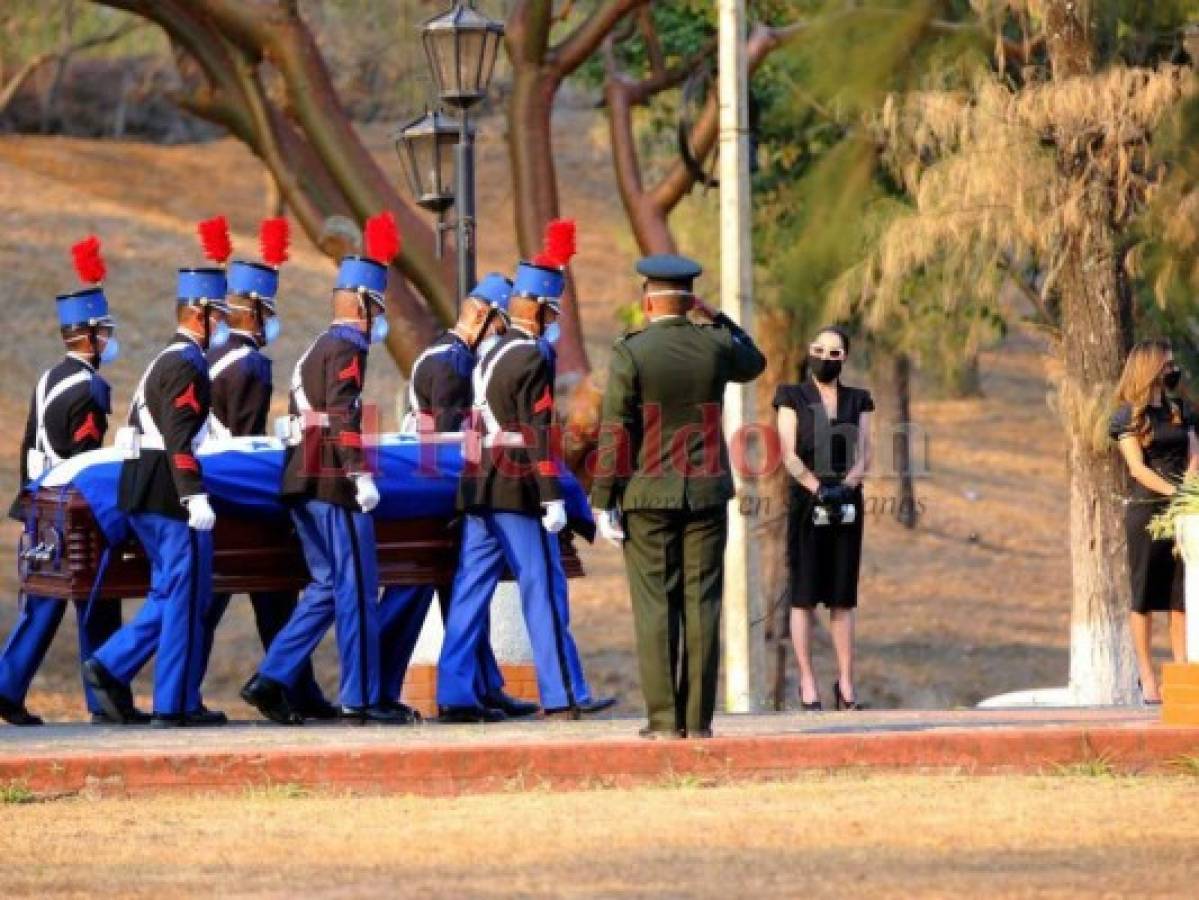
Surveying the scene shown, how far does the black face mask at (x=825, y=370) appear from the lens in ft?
52.2

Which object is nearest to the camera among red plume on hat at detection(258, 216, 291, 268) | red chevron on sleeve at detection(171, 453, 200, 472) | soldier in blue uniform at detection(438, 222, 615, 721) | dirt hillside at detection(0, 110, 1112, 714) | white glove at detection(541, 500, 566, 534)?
red chevron on sleeve at detection(171, 453, 200, 472)

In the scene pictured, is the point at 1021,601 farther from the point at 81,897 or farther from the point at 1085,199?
the point at 81,897

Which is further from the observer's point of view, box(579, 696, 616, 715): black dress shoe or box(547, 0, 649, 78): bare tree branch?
box(547, 0, 649, 78): bare tree branch

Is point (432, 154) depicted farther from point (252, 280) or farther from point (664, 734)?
point (664, 734)

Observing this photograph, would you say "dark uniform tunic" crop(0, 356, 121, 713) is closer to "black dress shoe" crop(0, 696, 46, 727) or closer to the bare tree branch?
"black dress shoe" crop(0, 696, 46, 727)

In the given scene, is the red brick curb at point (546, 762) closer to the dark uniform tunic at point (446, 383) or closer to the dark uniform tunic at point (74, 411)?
the dark uniform tunic at point (74, 411)

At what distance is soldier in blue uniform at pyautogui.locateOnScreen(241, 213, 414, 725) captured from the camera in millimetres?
14125

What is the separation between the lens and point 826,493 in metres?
15.8

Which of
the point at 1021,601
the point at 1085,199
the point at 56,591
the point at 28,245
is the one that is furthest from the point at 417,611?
the point at 28,245

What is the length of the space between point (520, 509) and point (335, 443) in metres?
0.95

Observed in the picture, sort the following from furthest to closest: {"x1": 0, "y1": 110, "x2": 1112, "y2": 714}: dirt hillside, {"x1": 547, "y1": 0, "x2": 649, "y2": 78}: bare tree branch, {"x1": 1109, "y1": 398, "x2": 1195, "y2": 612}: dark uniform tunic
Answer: {"x1": 0, "y1": 110, "x2": 1112, "y2": 714}: dirt hillside, {"x1": 547, "y1": 0, "x2": 649, "y2": 78}: bare tree branch, {"x1": 1109, "y1": 398, "x2": 1195, "y2": 612}: dark uniform tunic

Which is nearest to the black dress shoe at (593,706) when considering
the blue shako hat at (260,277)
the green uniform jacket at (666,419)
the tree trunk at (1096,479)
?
the green uniform jacket at (666,419)

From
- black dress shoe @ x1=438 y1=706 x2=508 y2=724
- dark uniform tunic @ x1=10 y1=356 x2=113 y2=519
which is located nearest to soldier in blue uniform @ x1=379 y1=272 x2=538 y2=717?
black dress shoe @ x1=438 y1=706 x2=508 y2=724

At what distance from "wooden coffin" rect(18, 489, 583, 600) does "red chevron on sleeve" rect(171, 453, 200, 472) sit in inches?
31.9
